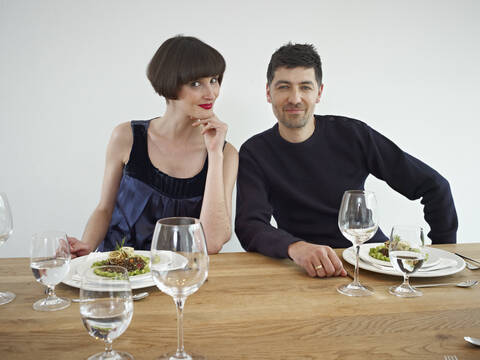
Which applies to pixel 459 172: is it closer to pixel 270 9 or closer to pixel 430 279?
pixel 270 9

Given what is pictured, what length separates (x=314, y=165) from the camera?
203 cm

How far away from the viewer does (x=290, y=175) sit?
2.03m

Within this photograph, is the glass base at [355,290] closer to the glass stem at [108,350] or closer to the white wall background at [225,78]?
the glass stem at [108,350]

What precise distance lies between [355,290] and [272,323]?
0.28 meters

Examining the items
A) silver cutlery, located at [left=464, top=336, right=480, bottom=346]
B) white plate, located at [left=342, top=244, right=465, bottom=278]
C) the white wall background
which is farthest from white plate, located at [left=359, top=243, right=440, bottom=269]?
the white wall background

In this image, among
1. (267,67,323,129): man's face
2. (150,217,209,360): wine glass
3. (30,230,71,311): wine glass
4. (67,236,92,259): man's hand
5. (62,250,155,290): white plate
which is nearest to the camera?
(150,217,209,360): wine glass

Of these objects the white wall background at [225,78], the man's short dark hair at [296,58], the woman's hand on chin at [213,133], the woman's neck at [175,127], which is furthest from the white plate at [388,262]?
the white wall background at [225,78]

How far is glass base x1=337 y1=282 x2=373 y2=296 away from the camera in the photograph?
100cm

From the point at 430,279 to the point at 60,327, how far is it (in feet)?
3.02

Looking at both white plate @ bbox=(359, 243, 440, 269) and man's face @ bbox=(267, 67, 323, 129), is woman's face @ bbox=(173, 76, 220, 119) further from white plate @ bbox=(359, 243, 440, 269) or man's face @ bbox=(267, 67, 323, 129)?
white plate @ bbox=(359, 243, 440, 269)

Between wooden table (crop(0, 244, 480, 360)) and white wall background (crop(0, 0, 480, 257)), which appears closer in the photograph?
wooden table (crop(0, 244, 480, 360))

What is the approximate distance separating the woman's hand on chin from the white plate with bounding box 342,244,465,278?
75 cm

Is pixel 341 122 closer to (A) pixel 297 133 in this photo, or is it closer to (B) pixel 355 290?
(A) pixel 297 133

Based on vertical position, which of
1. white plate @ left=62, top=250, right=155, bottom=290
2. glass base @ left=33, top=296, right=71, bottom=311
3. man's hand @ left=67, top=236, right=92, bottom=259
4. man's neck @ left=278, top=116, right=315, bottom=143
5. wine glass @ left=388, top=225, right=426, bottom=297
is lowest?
man's hand @ left=67, top=236, right=92, bottom=259
